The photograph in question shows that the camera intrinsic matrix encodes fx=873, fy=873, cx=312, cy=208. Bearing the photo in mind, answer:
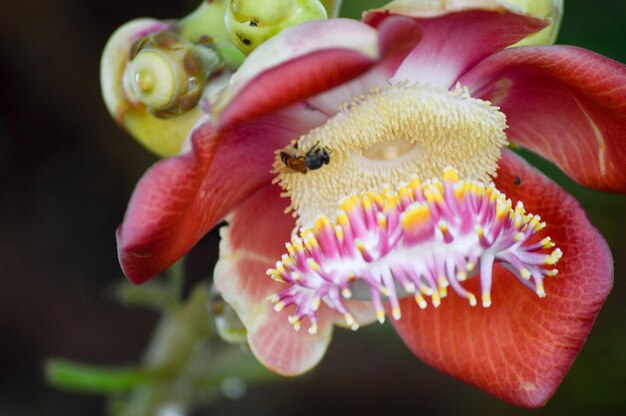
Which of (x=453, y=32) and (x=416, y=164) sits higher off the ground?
(x=453, y=32)

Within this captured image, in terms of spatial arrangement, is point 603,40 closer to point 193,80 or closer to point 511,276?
point 511,276

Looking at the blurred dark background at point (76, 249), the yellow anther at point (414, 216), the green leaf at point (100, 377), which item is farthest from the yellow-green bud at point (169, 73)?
the blurred dark background at point (76, 249)

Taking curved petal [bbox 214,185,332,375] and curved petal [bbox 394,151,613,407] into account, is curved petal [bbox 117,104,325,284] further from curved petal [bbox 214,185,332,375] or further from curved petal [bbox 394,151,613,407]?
curved petal [bbox 394,151,613,407]

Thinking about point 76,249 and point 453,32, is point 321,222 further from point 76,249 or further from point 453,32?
point 76,249

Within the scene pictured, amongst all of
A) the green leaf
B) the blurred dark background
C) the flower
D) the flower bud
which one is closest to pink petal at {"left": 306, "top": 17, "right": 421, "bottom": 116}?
the flower

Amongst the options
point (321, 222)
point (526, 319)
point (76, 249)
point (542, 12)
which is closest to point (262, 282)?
point (321, 222)

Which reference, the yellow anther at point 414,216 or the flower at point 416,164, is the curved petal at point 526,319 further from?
the yellow anther at point 414,216
